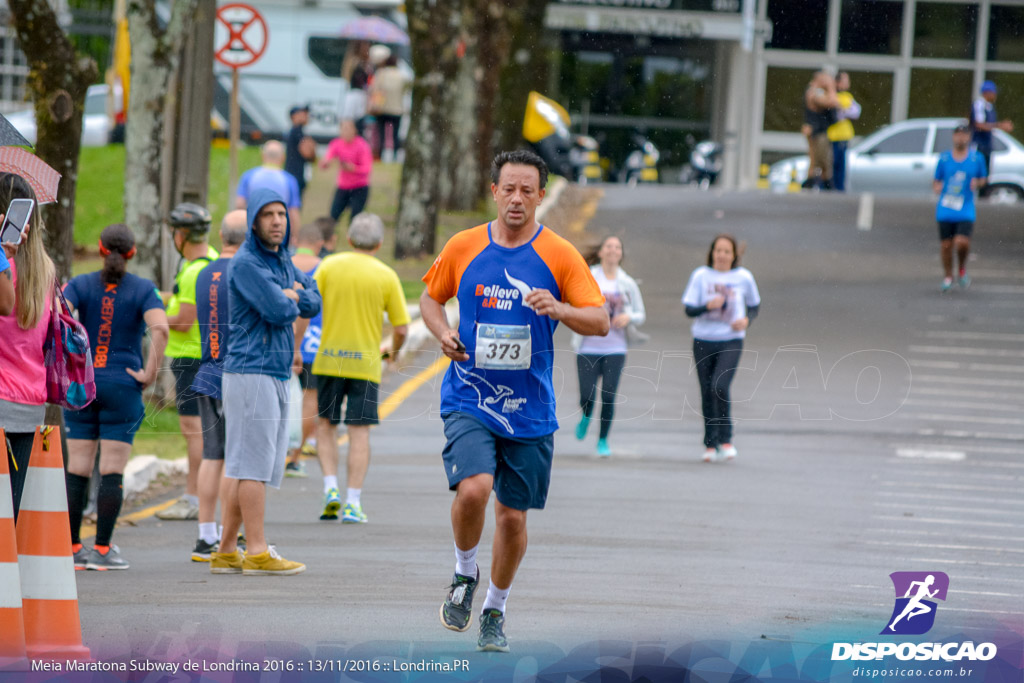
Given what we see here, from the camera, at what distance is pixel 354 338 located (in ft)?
29.5

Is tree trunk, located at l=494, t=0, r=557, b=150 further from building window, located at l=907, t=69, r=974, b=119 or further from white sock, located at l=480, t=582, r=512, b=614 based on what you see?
white sock, located at l=480, t=582, r=512, b=614

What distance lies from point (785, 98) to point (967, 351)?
19.2 ft

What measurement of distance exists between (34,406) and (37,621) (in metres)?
0.83

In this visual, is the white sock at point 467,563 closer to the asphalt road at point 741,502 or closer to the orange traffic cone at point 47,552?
the asphalt road at point 741,502

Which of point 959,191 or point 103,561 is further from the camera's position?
point 959,191

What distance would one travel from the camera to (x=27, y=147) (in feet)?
19.9

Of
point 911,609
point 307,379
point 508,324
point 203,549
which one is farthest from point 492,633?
point 307,379

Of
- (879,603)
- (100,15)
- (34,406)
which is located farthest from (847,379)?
(100,15)

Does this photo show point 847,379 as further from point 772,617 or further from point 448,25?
point 448,25

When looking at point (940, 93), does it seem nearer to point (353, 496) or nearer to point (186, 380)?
point (353, 496)

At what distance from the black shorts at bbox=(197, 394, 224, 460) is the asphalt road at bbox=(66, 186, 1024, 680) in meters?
0.67

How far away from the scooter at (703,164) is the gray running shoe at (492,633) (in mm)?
6206

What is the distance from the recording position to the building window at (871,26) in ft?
A: 26.2

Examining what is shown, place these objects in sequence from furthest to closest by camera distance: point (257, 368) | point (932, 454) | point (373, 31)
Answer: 1. point (373, 31)
2. point (932, 454)
3. point (257, 368)
